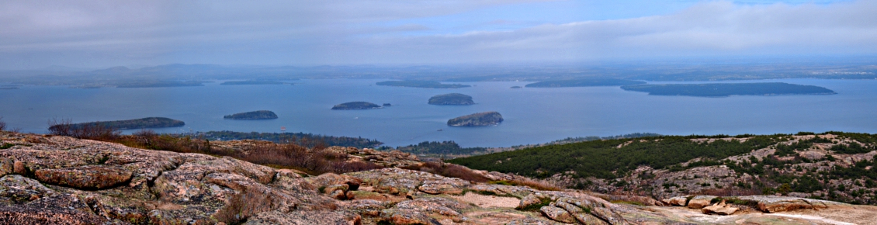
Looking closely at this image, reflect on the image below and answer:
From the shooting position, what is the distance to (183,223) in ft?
21.9

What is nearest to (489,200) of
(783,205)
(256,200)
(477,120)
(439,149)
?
(256,200)

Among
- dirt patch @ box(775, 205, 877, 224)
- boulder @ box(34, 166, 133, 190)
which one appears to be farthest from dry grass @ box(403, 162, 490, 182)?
boulder @ box(34, 166, 133, 190)

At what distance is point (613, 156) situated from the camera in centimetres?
2955

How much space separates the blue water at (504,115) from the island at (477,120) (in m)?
3.99

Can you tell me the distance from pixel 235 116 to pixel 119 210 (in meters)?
143

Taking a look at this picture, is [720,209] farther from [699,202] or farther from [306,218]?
[306,218]

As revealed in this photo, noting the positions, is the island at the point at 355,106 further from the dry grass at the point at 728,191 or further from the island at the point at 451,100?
the dry grass at the point at 728,191

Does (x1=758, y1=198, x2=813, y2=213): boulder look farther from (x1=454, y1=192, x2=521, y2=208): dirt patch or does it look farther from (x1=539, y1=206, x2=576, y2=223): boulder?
(x1=454, y1=192, x2=521, y2=208): dirt patch

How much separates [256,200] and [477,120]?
131141 millimetres

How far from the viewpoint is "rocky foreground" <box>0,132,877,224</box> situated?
6477 millimetres

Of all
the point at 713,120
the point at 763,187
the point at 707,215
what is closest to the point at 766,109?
the point at 713,120

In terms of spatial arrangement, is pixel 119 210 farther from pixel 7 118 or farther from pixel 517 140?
pixel 7 118

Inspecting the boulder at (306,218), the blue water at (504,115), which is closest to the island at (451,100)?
the blue water at (504,115)

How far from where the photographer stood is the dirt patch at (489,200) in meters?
12.8
